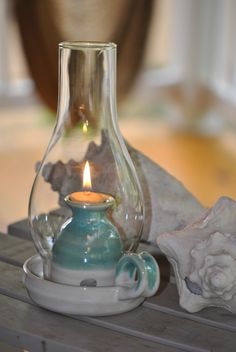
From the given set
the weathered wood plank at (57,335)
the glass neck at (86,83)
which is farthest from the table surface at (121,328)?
the glass neck at (86,83)

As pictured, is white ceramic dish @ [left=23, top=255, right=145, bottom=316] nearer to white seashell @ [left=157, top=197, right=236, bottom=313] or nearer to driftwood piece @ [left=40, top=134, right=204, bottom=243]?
white seashell @ [left=157, top=197, right=236, bottom=313]

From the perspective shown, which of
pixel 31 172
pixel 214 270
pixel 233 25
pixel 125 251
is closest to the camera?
pixel 214 270

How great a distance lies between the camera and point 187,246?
1.18 meters

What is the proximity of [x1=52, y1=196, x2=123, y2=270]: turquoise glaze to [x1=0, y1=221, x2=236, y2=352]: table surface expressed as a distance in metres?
0.07

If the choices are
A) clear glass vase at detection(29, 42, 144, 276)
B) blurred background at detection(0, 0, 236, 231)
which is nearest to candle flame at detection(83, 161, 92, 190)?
clear glass vase at detection(29, 42, 144, 276)

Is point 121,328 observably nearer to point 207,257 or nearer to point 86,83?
point 207,257

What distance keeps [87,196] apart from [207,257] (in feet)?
0.63

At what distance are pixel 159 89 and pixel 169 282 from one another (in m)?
2.85

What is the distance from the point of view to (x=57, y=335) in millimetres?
1094

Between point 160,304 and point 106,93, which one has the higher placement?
point 106,93

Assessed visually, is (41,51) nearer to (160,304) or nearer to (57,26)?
(57,26)

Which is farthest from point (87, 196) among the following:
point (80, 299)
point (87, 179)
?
point (80, 299)

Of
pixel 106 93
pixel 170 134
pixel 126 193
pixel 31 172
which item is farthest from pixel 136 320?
pixel 170 134

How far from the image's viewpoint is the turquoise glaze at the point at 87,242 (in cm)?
116
